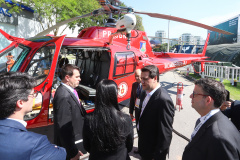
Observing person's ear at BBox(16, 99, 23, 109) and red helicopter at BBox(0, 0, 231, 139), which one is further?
red helicopter at BBox(0, 0, 231, 139)

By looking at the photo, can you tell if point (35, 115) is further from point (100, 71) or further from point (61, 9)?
point (61, 9)

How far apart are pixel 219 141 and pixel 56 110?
1.85 meters

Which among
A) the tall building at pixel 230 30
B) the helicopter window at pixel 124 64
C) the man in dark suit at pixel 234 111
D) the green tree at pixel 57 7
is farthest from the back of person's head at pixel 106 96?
the tall building at pixel 230 30

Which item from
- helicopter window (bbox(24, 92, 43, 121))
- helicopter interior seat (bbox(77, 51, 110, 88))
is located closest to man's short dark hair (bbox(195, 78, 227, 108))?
helicopter window (bbox(24, 92, 43, 121))

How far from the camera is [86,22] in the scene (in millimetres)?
16953

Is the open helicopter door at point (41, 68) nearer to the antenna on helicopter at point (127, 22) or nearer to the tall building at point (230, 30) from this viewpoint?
the antenna on helicopter at point (127, 22)

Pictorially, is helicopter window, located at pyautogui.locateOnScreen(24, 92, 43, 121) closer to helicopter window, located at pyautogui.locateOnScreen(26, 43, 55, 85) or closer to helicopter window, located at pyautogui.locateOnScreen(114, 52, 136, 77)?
helicopter window, located at pyautogui.locateOnScreen(26, 43, 55, 85)

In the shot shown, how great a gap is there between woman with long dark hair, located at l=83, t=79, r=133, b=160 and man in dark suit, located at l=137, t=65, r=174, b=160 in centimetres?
51

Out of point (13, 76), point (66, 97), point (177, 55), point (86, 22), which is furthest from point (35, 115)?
point (86, 22)

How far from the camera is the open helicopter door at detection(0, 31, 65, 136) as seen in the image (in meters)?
2.92

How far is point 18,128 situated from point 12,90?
294 millimetres

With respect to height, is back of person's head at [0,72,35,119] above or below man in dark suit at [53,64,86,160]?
above

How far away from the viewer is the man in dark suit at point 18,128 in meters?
0.96

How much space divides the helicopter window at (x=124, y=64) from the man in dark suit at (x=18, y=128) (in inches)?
123
